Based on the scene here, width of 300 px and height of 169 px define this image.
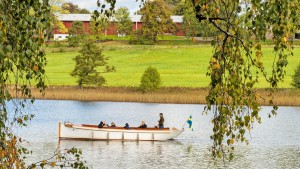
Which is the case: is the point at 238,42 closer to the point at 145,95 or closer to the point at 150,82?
the point at 145,95

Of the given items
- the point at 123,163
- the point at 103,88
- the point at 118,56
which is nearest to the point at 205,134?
the point at 123,163

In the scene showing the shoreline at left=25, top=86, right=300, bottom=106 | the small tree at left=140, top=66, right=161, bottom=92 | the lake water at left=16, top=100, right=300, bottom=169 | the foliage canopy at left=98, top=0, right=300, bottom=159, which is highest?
the foliage canopy at left=98, top=0, right=300, bottom=159

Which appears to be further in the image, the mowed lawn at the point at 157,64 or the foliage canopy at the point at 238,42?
the mowed lawn at the point at 157,64

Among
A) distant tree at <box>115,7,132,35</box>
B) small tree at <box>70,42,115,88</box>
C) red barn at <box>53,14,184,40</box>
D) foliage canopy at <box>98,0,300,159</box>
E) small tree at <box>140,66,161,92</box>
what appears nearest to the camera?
foliage canopy at <box>98,0,300,159</box>

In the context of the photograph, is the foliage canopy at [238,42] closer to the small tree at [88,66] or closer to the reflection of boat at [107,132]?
the reflection of boat at [107,132]

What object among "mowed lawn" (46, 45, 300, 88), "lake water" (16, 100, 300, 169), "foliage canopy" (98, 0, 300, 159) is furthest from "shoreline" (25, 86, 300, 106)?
"foliage canopy" (98, 0, 300, 159)

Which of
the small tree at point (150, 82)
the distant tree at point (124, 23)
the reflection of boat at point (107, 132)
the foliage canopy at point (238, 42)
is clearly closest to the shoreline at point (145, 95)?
the small tree at point (150, 82)

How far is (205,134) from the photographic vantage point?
6431cm

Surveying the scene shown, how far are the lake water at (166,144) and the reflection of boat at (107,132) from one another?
595 mm

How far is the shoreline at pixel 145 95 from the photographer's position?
83500 millimetres

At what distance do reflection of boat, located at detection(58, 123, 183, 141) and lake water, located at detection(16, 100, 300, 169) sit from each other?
23.4 inches

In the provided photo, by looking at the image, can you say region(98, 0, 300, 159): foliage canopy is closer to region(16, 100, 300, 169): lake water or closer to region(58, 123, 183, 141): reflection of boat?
region(16, 100, 300, 169): lake water

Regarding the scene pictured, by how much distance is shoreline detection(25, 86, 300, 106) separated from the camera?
83.5m

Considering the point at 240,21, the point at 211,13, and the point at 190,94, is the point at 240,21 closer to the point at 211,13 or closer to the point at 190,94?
the point at 211,13
